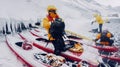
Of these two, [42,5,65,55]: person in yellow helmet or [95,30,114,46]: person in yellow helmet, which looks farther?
[95,30,114,46]: person in yellow helmet

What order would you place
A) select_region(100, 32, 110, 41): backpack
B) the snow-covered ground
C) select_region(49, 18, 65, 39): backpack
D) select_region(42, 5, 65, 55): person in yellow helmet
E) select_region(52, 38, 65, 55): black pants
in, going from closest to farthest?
select_region(49, 18, 65, 39): backpack → select_region(42, 5, 65, 55): person in yellow helmet → select_region(52, 38, 65, 55): black pants → select_region(100, 32, 110, 41): backpack → the snow-covered ground

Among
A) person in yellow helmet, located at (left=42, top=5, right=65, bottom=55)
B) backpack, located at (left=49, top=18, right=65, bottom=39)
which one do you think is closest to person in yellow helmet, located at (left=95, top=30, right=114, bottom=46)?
person in yellow helmet, located at (left=42, top=5, right=65, bottom=55)

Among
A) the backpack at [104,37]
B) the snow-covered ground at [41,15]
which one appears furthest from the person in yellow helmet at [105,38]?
the snow-covered ground at [41,15]

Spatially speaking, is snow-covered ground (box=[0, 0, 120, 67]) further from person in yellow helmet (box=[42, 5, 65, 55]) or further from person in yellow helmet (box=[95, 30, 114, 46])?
person in yellow helmet (box=[95, 30, 114, 46])

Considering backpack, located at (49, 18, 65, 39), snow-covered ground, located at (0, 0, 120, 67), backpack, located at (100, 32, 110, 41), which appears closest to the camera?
backpack, located at (49, 18, 65, 39)

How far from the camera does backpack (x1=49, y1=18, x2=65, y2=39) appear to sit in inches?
428

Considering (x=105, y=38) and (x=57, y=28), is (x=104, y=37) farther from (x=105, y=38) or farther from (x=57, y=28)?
(x=57, y=28)

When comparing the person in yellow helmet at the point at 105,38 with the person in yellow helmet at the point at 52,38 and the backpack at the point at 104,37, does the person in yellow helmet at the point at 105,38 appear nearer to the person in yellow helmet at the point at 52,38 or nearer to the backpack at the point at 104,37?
the backpack at the point at 104,37

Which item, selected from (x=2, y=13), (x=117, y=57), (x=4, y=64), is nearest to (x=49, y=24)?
(x=4, y=64)

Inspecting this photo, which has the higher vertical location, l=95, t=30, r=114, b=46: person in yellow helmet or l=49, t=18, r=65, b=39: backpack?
l=49, t=18, r=65, b=39: backpack

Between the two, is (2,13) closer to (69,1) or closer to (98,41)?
(98,41)

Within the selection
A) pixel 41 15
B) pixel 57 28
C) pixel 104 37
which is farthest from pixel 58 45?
pixel 41 15

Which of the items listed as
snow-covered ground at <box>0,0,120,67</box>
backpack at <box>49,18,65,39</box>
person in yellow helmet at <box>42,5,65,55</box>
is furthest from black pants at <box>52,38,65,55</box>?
snow-covered ground at <box>0,0,120,67</box>

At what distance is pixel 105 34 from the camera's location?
1231 centimetres
